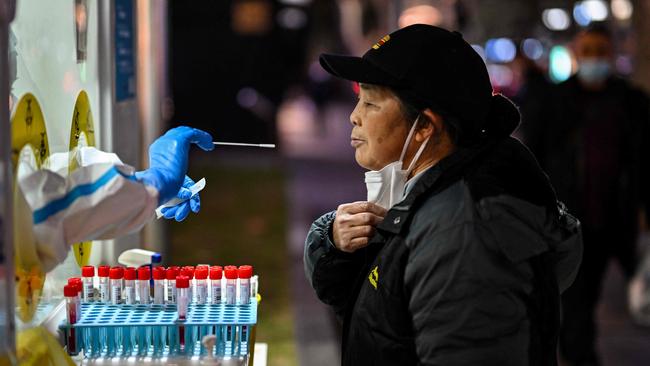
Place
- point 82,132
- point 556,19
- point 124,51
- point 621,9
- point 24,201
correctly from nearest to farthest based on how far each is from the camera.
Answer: point 24,201
point 82,132
point 124,51
point 621,9
point 556,19

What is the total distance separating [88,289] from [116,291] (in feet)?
0.30

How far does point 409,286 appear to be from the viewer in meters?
2.78

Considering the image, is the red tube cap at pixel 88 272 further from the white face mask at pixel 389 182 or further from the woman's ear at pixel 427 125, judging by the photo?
the woman's ear at pixel 427 125

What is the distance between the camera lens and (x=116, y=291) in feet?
10.5

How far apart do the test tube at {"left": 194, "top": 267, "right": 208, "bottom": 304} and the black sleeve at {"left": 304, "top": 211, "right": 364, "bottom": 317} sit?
13.8 inches

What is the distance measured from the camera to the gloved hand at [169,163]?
2.80 m

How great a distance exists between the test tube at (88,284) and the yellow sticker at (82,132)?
0.56ft

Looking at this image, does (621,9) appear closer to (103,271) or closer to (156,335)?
(103,271)

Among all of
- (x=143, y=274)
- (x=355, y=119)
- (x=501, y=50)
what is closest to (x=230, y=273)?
(x=143, y=274)

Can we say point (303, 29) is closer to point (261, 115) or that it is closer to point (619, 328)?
point (261, 115)

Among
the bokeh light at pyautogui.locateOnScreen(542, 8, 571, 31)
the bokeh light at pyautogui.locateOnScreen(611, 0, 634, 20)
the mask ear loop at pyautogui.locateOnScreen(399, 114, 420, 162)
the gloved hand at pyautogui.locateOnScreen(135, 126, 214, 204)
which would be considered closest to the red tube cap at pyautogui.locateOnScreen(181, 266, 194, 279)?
the gloved hand at pyautogui.locateOnScreen(135, 126, 214, 204)

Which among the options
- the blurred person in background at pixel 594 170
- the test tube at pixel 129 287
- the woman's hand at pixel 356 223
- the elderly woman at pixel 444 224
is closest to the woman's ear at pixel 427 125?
the elderly woman at pixel 444 224

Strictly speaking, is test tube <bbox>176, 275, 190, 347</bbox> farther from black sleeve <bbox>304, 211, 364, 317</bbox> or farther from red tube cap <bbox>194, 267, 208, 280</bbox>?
black sleeve <bbox>304, 211, 364, 317</bbox>

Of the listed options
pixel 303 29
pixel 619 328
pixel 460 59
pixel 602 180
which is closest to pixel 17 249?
pixel 460 59
